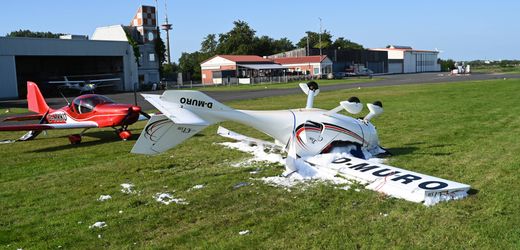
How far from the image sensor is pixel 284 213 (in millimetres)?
6492

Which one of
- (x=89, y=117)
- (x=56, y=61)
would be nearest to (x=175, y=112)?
(x=89, y=117)

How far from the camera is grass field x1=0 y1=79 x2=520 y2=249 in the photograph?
5.56 metres

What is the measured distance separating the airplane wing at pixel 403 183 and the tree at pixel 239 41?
9835 cm

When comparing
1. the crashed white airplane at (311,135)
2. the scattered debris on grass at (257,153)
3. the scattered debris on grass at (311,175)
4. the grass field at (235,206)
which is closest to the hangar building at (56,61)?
the grass field at (235,206)

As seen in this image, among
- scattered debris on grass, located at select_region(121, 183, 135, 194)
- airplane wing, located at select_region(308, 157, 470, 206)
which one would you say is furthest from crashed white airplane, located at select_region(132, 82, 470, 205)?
scattered debris on grass, located at select_region(121, 183, 135, 194)

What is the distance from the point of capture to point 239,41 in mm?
107375

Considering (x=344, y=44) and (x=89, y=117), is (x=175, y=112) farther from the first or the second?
(x=344, y=44)

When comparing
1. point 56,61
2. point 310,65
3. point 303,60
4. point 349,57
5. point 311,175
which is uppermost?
point 349,57

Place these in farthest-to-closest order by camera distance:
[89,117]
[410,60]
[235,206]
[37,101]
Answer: [410,60] < [37,101] < [89,117] < [235,206]

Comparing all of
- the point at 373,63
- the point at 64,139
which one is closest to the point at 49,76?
the point at 64,139

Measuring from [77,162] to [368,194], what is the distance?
714cm

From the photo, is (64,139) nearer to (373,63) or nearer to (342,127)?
(342,127)

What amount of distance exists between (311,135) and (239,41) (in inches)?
3957

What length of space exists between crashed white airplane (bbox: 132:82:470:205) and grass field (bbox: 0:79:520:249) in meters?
0.28
